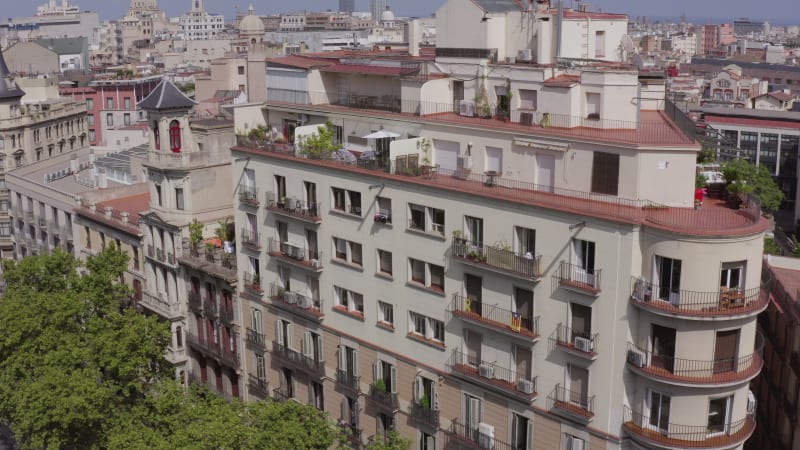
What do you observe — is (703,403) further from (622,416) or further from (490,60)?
(490,60)

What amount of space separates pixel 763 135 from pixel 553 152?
359ft

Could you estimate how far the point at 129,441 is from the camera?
47.8 meters

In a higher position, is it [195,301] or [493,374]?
[493,374]

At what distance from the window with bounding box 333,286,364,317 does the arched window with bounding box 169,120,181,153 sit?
2229cm

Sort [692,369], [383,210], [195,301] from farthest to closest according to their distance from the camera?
[195,301]
[383,210]
[692,369]

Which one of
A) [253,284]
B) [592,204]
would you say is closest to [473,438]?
[592,204]

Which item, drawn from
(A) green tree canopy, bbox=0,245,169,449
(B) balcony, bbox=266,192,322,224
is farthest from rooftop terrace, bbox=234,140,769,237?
(A) green tree canopy, bbox=0,245,169,449

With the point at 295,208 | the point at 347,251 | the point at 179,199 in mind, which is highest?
the point at 295,208

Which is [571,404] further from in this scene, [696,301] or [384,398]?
[384,398]

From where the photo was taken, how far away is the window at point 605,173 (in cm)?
4191

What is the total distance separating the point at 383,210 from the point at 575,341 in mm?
13998

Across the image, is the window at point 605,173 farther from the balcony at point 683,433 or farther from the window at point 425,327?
the window at point 425,327

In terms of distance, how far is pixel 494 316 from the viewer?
45.6m

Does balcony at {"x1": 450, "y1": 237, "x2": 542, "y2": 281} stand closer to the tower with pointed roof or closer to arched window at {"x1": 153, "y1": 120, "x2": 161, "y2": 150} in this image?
the tower with pointed roof
